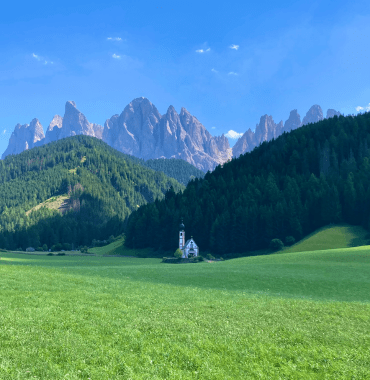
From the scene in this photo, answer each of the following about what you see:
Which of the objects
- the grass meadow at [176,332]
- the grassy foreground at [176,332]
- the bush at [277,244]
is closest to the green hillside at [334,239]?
the bush at [277,244]

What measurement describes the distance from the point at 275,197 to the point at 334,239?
27.3 metres

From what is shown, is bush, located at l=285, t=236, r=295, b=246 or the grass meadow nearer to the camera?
the grass meadow

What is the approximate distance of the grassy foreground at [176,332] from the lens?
43.4ft

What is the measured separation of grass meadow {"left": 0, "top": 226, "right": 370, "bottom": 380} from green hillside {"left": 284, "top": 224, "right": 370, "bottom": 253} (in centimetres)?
5551

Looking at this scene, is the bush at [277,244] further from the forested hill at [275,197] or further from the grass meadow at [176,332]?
the grass meadow at [176,332]

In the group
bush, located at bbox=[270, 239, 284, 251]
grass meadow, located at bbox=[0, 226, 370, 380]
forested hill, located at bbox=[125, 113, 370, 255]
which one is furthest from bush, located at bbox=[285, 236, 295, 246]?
grass meadow, located at bbox=[0, 226, 370, 380]

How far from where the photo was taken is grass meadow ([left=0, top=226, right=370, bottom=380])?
1323cm

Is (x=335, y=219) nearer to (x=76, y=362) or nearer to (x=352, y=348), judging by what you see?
(x=352, y=348)

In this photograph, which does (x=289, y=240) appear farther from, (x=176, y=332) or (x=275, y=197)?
(x=176, y=332)

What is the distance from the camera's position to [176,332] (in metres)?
17.1

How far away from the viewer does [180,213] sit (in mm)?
118750

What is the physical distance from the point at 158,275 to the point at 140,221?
85.2m

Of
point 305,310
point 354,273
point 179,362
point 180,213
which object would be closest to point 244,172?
point 180,213

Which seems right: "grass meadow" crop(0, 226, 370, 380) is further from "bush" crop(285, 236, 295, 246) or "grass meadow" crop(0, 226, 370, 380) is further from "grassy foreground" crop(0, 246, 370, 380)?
"bush" crop(285, 236, 295, 246)
